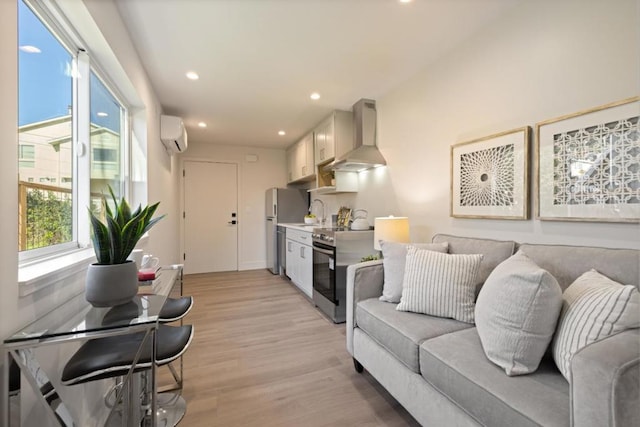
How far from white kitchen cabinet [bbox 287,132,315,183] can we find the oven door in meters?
1.51

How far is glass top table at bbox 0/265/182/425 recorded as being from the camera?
80 centimetres

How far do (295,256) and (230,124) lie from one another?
2.18m

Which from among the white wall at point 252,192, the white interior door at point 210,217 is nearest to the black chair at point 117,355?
the white interior door at point 210,217

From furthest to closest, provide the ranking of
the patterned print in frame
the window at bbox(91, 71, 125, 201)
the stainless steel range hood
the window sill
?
the stainless steel range hood, the window at bbox(91, 71, 125, 201), the patterned print in frame, the window sill

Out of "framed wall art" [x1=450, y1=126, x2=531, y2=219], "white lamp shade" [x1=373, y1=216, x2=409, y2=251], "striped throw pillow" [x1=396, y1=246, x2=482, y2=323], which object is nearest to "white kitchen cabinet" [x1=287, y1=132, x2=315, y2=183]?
"white lamp shade" [x1=373, y1=216, x2=409, y2=251]

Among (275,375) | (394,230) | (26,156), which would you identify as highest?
(26,156)

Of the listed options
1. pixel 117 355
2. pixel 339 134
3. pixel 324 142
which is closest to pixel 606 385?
pixel 117 355

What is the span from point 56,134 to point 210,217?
3.79 metres

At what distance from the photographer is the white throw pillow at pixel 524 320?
3.41 feet

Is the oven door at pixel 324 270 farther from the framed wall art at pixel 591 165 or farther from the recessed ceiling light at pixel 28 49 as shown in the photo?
the recessed ceiling light at pixel 28 49

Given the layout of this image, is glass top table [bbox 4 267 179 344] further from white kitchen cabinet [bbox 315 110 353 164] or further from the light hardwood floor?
white kitchen cabinet [bbox 315 110 353 164]

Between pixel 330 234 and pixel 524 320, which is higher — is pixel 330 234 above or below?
above

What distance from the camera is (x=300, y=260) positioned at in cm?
376

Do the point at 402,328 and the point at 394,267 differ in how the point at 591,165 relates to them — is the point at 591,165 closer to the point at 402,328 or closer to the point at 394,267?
the point at 394,267
